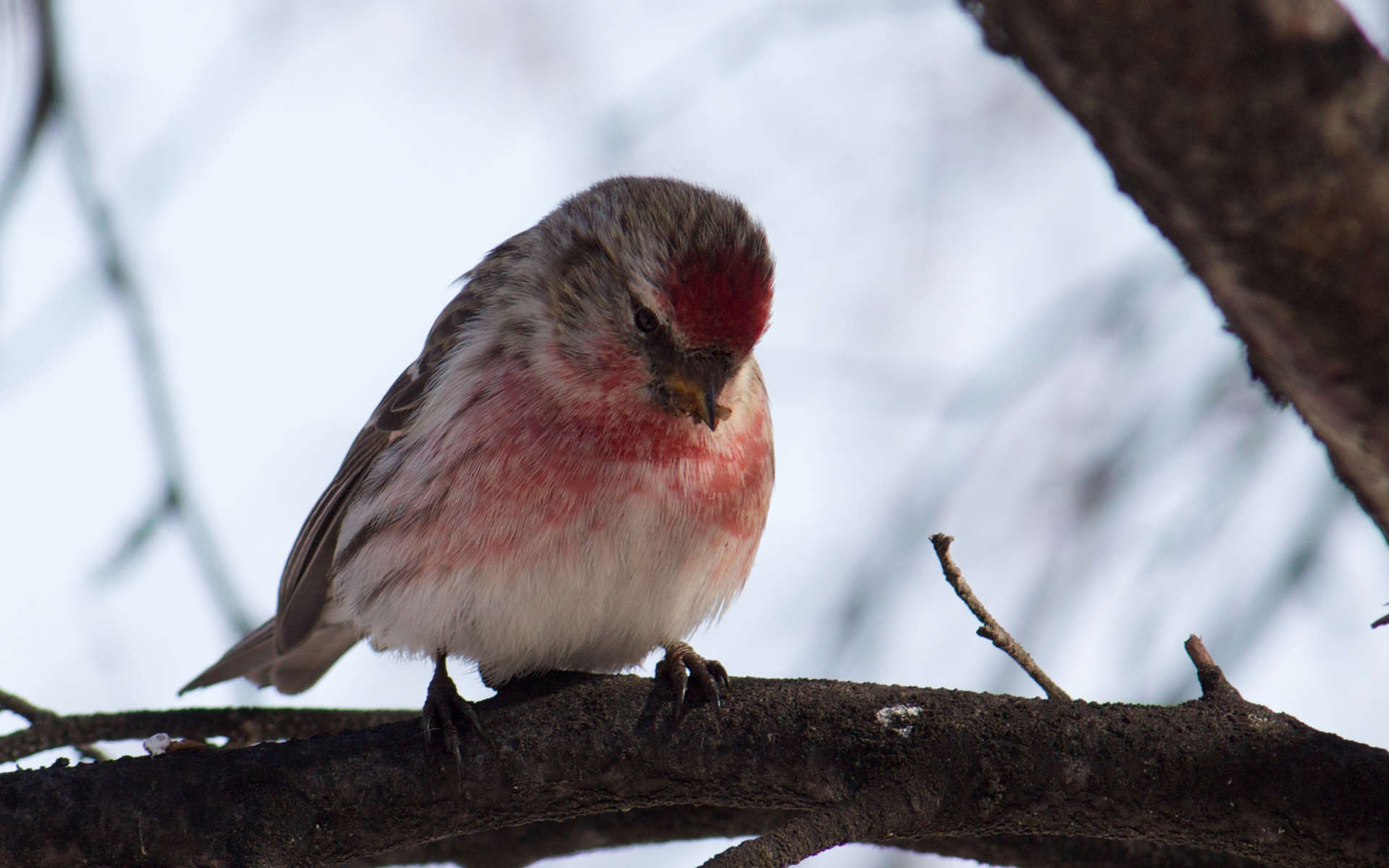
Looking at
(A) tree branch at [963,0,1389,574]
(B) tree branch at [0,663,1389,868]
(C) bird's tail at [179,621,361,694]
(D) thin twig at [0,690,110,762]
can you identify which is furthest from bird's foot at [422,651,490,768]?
(A) tree branch at [963,0,1389,574]

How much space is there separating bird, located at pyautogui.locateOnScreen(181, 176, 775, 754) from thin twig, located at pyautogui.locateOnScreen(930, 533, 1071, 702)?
65 cm

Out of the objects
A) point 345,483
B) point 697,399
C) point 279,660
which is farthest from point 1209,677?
point 279,660

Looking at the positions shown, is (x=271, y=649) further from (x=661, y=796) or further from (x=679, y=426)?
(x=661, y=796)

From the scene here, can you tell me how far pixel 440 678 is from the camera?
326 cm

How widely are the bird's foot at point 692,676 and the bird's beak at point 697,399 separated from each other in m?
0.60

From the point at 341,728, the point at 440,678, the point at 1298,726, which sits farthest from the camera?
the point at 341,728

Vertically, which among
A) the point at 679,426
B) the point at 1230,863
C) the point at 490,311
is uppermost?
the point at 490,311

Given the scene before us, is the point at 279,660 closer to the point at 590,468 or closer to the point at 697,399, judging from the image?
the point at 590,468

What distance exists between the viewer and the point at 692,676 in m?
2.98

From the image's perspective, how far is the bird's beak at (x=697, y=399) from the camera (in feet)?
11.1

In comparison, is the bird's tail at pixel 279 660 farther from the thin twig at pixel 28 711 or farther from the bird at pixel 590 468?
the thin twig at pixel 28 711

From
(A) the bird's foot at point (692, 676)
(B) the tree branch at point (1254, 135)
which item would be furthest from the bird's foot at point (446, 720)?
(B) the tree branch at point (1254, 135)

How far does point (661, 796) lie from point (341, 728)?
1326mm


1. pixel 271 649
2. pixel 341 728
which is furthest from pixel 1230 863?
pixel 271 649
